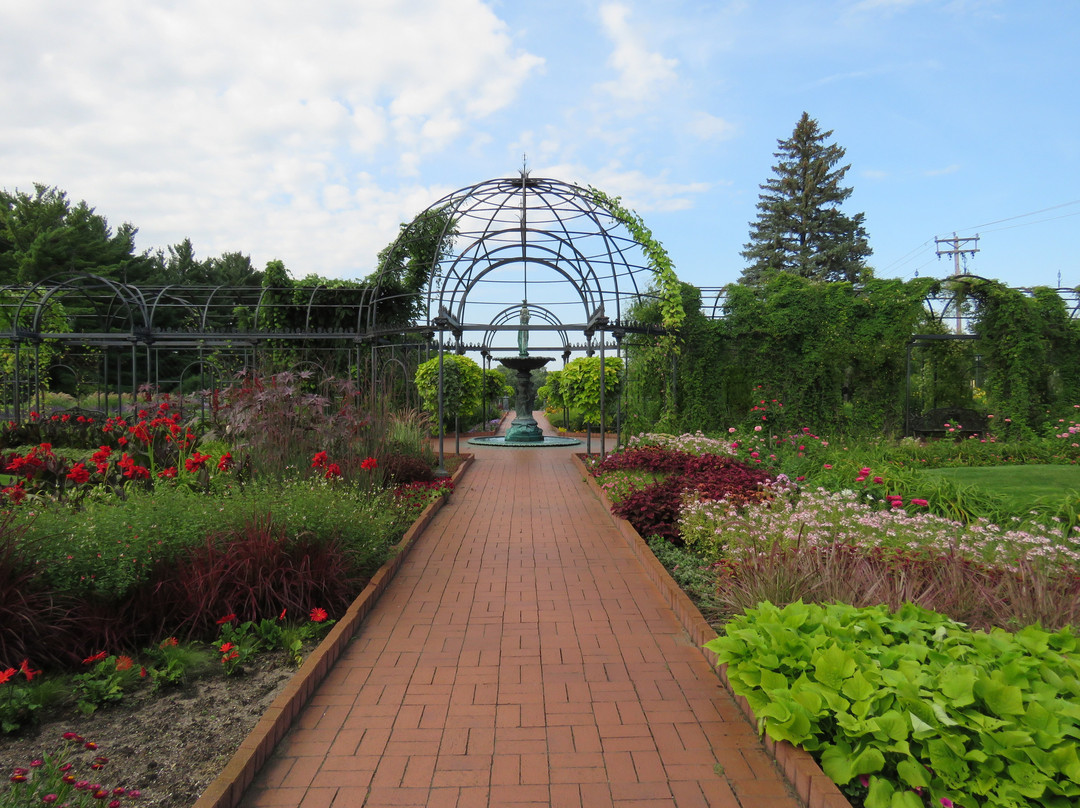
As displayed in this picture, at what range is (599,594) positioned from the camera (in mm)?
4816

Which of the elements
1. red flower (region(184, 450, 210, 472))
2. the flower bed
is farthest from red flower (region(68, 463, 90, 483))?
the flower bed

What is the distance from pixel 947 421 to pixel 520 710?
13287 mm

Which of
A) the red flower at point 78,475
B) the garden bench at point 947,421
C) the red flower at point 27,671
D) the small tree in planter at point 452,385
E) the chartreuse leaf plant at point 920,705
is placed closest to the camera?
the chartreuse leaf plant at point 920,705

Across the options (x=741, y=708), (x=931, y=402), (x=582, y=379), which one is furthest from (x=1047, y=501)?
(x=582, y=379)

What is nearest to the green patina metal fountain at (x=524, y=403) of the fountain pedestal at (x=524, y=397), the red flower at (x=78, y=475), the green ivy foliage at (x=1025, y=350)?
the fountain pedestal at (x=524, y=397)

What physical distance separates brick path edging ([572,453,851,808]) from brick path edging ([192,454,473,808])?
2.05m

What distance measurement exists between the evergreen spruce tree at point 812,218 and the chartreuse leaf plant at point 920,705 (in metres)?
32.7

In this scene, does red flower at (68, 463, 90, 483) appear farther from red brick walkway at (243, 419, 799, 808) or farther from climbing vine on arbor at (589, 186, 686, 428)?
climbing vine on arbor at (589, 186, 686, 428)

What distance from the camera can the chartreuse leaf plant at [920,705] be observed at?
84.4 inches

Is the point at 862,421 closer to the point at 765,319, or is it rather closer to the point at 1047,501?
the point at 765,319

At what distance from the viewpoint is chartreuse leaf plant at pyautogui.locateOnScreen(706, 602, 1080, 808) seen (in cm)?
214

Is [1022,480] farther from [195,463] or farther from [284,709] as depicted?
[195,463]

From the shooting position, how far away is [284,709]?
9.53 ft

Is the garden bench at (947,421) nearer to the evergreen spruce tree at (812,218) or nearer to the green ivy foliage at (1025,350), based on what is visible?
the green ivy foliage at (1025,350)
